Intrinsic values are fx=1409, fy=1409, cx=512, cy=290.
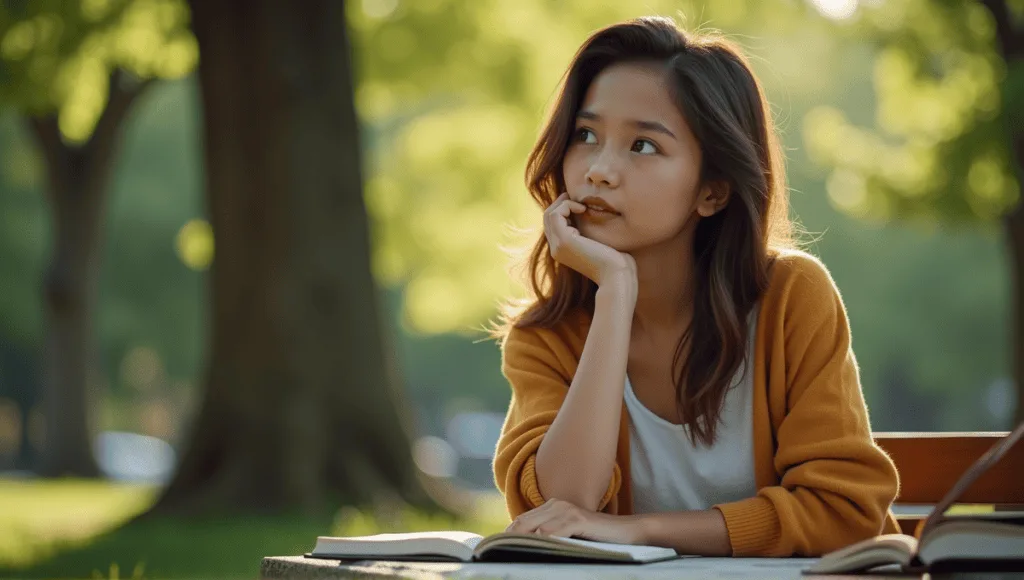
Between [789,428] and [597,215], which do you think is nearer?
[789,428]

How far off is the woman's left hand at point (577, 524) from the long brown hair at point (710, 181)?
401 millimetres

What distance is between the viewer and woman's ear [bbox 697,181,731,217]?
3291 mm

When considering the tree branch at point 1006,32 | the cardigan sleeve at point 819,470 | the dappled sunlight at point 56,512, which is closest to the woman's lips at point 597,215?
the cardigan sleeve at point 819,470

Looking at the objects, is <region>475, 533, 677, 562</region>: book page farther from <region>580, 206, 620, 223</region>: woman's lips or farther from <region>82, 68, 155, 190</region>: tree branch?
<region>82, 68, 155, 190</region>: tree branch

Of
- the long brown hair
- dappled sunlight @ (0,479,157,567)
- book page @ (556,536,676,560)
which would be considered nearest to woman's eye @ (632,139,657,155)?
the long brown hair

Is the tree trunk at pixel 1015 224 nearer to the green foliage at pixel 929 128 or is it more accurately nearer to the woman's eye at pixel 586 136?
the green foliage at pixel 929 128

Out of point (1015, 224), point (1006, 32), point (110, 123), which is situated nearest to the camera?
point (1006, 32)

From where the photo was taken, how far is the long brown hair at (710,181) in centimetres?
316

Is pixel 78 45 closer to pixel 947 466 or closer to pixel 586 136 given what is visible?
pixel 586 136

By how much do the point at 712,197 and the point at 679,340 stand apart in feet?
1.13

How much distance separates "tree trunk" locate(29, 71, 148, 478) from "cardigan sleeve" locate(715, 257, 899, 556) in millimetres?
18418

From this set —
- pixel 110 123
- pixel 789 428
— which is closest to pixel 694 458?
pixel 789 428

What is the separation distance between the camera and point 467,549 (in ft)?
8.25

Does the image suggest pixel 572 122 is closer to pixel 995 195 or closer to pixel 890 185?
pixel 995 195
